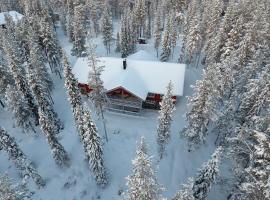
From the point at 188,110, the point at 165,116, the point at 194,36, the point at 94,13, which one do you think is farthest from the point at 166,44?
the point at 94,13

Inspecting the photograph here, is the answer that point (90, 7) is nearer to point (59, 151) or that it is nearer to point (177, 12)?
point (177, 12)

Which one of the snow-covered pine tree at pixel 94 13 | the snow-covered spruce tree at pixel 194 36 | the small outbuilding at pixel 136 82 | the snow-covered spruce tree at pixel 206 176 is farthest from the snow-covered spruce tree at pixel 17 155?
the snow-covered pine tree at pixel 94 13

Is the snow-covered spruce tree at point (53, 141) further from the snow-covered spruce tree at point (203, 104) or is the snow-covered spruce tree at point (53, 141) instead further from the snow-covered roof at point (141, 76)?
the snow-covered spruce tree at point (203, 104)

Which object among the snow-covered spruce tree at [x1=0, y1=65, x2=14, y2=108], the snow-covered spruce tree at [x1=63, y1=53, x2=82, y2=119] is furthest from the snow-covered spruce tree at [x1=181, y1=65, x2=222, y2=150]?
the snow-covered spruce tree at [x1=0, y1=65, x2=14, y2=108]

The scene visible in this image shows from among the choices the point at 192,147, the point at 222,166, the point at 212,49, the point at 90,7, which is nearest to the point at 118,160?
the point at 192,147

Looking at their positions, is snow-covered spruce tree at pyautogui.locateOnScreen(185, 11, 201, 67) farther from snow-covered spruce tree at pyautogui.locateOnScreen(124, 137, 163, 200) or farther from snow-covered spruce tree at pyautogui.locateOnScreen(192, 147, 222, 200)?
snow-covered spruce tree at pyautogui.locateOnScreen(124, 137, 163, 200)

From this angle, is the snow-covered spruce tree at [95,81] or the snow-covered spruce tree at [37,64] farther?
the snow-covered spruce tree at [37,64]

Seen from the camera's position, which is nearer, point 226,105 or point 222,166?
point 226,105
